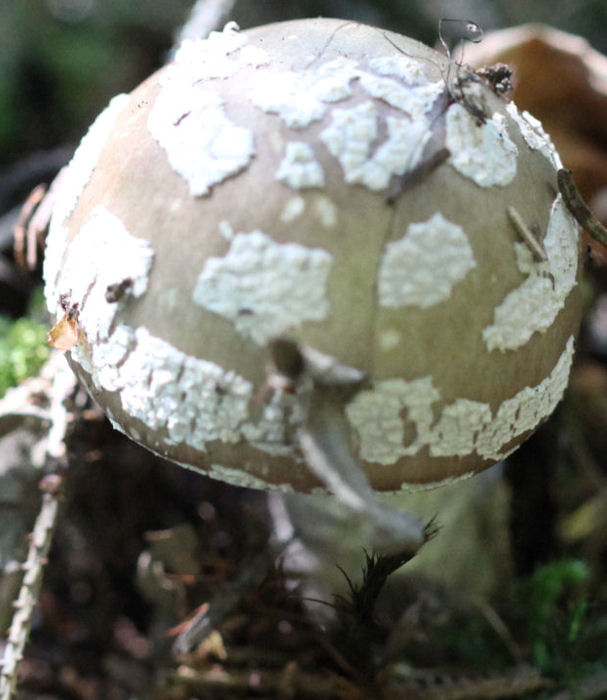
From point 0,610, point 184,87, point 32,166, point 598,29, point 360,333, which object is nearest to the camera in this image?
point 360,333

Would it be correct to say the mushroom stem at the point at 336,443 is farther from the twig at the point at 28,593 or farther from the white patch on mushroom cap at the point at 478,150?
the twig at the point at 28,593

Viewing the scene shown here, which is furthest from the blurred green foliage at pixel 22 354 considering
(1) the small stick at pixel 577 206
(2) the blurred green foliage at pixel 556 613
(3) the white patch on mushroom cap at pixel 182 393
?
(2) the blurred green foliage at pixel 556 613

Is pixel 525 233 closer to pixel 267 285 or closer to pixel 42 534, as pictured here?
pixel 267 285

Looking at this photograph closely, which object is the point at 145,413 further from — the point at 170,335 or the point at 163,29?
the point at 163,29

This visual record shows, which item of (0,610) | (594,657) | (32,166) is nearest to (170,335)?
(0,610)

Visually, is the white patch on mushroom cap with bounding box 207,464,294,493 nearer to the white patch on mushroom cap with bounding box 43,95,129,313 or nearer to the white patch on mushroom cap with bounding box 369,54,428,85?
the white patch on mushroom cap with bounding box 43,95,129,313

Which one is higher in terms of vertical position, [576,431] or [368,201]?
[368,201]
